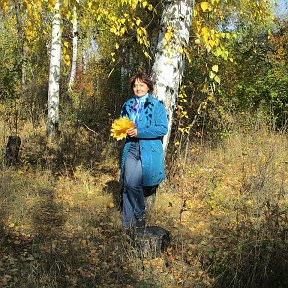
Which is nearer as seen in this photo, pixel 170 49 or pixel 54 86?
pixel 170 49

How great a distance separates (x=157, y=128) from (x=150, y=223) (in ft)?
4.08

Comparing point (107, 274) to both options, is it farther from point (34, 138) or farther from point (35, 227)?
point (34, 138)

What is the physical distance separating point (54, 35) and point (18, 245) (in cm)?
630

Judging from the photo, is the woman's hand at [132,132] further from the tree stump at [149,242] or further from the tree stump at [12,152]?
the tree stump at [12,152]

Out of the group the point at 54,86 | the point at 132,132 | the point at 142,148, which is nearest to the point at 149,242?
the point at 142,148

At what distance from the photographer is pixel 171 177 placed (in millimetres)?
5824

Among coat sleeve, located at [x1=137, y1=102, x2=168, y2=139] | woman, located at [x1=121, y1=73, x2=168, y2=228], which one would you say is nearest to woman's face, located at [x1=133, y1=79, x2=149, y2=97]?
woman, located at [x1=121, y1=73, x2=168, y2=228]

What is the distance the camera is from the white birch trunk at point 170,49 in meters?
4.76

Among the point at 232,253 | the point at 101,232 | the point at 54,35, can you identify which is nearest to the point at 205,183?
the point at 101,232

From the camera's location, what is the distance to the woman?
4.11 meters

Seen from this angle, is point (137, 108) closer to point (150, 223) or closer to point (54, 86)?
point (150, 223)

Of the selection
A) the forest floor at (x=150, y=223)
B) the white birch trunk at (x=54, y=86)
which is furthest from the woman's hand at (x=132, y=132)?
the white birch trunk at (x=54, y=86)

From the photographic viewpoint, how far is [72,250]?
386 cm

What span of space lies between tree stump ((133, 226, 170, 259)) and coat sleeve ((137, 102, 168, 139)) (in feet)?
3.27
